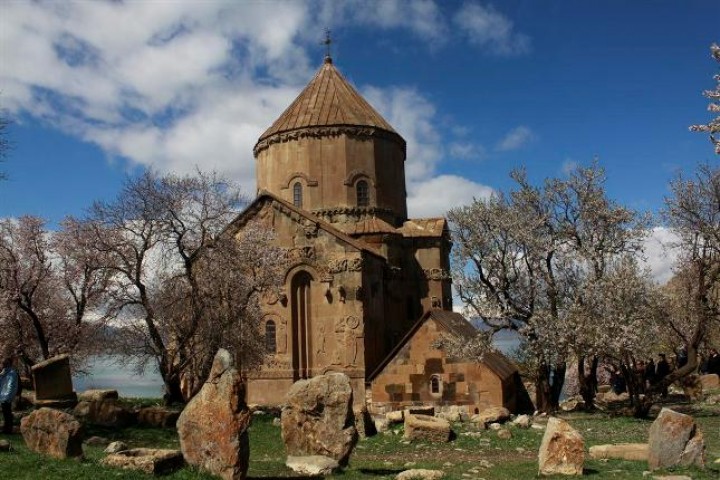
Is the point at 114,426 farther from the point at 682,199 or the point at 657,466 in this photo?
the point at 682,199

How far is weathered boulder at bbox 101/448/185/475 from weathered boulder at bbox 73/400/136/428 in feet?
26.3

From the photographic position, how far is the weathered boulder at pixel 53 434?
34.1 ft

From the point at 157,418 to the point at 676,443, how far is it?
484 inches

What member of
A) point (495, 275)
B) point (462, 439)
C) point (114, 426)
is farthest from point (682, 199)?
point (114, 426)

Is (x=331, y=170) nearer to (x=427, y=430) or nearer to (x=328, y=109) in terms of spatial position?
(x=328, y=109)

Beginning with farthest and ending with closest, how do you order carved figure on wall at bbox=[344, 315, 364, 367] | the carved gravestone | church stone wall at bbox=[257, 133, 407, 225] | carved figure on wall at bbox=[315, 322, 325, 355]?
church stone wall at bbox=[257, 133, 407, 225] → carved figure on wall at bbox=[315, 322, 325, 355] → carved figure on wall at bbox=[344, 315, 364, 367] → the carved gravestone

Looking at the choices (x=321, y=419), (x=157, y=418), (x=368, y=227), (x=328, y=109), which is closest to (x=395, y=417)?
(x=157, y=418)

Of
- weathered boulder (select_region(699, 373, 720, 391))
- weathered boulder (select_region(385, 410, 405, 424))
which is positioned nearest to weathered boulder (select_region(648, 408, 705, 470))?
weathered boulder (select_region(385, 410, 405, 424))

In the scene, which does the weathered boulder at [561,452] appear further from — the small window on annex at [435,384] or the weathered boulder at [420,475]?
the small window on annex at [435,384]

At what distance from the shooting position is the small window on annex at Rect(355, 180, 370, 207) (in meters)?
29.2

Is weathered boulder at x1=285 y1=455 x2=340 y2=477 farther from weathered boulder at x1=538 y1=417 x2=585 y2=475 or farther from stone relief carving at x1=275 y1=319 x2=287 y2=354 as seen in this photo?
stone relief carving at x1=275 y1=319 x2=287 y2=354

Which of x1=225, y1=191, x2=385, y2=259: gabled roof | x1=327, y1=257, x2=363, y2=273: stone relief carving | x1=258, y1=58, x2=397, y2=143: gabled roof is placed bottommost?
x1=327, y1=257, x2=363, y2=273: stone relief carving

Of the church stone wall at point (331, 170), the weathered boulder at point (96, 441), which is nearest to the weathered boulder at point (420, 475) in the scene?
the weathered boulder at point (96, 441)

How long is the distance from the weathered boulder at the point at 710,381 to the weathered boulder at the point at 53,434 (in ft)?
69.8
